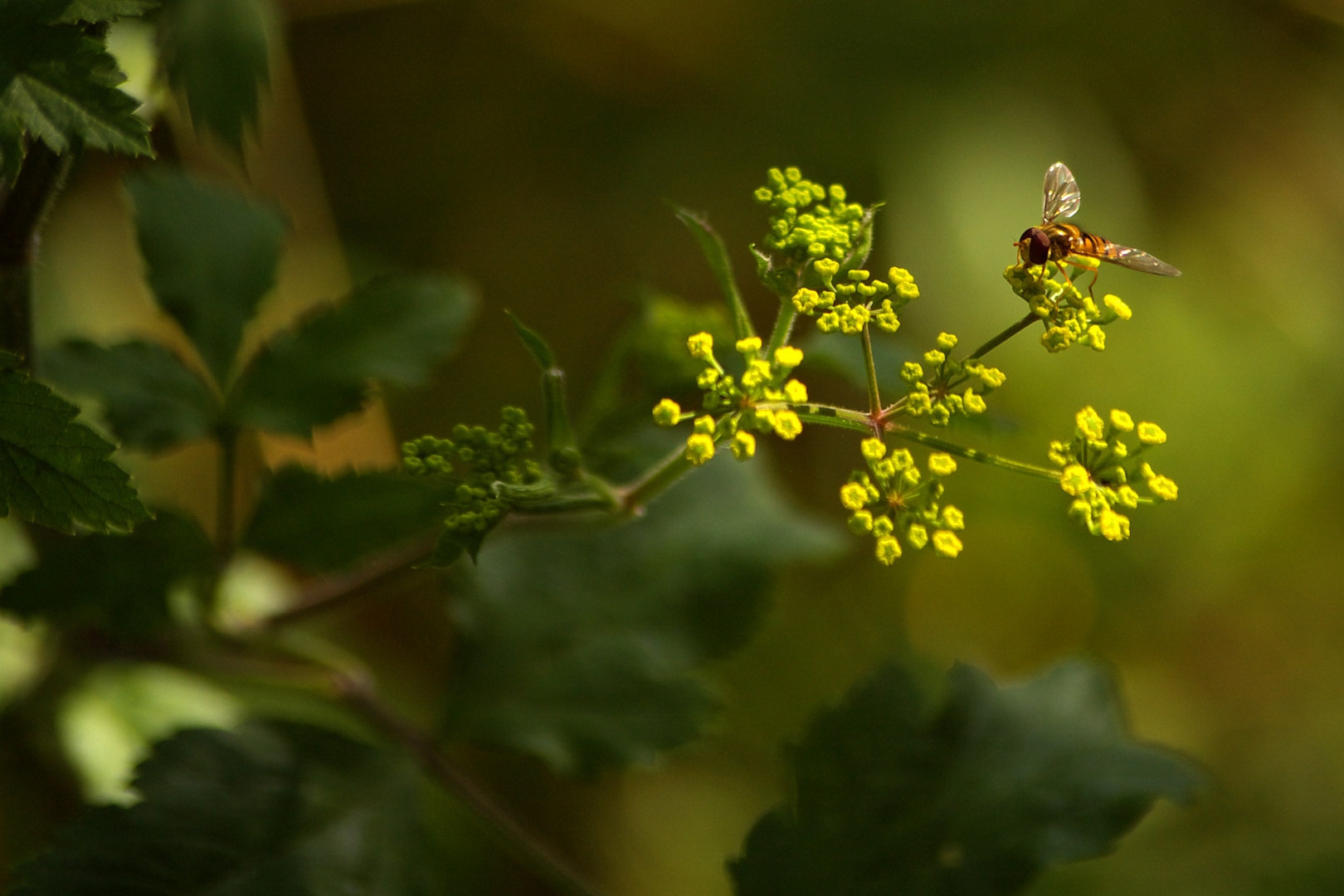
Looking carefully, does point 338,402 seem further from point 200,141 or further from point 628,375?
point 628,375

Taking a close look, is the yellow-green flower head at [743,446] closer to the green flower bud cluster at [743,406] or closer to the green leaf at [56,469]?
the green flower bud cluster at [743,406]

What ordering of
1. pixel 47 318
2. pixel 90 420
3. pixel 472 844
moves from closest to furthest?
pixel 90 420 < pixel 47 318 < pixel 472 844

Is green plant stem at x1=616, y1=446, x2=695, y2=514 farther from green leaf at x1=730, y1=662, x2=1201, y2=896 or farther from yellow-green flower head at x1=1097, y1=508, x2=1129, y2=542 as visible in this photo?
green leaf at x1=730, y1=662, x2=1201, y2=896

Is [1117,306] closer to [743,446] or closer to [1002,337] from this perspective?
[1002,337]

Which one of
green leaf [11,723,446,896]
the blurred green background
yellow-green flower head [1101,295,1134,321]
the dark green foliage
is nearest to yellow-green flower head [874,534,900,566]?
yellow-green flower head [1101,295,1134,321]

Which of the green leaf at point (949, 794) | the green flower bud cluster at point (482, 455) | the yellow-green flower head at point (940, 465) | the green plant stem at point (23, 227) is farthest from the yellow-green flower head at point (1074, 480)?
the green plant stem at point (23, 227)

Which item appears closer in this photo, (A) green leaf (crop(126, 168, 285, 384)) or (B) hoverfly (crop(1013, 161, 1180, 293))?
(B) hoverfly (crop(1013, 161, 1180, 293))

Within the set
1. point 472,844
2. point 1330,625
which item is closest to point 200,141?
point 472,844
